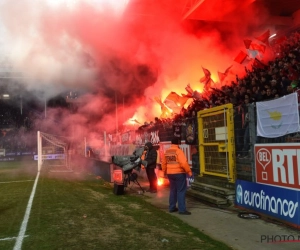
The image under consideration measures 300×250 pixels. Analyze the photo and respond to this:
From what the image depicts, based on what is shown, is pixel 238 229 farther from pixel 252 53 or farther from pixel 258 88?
pixel 252 53

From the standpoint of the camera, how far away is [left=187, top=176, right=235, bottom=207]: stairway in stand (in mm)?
6605

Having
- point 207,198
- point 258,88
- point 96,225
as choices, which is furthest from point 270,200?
point 258,88

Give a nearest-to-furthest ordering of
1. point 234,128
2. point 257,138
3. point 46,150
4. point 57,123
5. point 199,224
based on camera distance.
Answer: point 199,224
point 257,138
point 234,128
point 46,150
point 57,123

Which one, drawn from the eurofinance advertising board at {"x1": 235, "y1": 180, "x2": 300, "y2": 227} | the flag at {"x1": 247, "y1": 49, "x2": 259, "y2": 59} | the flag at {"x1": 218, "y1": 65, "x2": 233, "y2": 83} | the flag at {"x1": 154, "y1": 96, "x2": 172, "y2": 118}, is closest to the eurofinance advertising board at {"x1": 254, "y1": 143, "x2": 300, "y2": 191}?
the eurofinance advertising board at {"x1": 235, "y1": 180, "x2": 300, "y2": 227}

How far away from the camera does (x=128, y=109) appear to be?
2361 centimetres

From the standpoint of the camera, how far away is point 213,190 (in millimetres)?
7188

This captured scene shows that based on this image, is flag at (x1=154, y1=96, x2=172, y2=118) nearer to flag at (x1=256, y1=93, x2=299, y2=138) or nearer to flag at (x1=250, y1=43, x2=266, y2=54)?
flag at (x1=250, y1=43, x2=266, y2=54)

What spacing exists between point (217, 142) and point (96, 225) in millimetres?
3729

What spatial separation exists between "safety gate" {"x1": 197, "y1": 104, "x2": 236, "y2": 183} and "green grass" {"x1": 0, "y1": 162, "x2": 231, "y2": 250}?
1.89 meters

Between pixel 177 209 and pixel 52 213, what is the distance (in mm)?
2585

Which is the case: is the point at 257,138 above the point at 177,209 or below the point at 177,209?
above

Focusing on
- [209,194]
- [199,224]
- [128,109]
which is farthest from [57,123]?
[199,224]

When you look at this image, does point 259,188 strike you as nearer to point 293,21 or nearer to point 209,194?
point 209,194

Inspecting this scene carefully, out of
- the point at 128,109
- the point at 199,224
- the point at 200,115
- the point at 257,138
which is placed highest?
the point at 128,109
